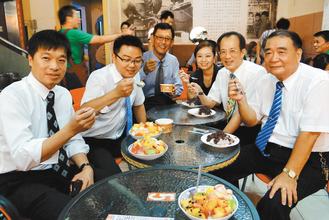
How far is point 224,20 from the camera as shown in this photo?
676cm

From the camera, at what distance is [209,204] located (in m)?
1.20

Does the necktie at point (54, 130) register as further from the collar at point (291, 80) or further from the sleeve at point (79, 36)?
the sleeve at point (79, 36)

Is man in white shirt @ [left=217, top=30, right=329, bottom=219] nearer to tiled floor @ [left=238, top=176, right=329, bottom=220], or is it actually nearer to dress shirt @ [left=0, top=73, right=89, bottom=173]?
tiled floor @ [left=238, top=176, right=329, bottom=220]

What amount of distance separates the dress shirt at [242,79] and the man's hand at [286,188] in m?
1.05

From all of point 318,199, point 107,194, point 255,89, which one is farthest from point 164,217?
point 318,199

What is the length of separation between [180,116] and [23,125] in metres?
1.61

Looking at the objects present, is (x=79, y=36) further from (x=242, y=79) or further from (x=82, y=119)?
(x=82, y=119)

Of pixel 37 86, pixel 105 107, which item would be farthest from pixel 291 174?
pixel 37 86

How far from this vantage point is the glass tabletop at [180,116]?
8.58ft

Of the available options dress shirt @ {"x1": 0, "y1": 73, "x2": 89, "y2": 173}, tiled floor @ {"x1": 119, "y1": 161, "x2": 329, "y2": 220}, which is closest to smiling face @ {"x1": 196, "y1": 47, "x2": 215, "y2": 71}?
tiled floor @ {"x1": 119, "y1": 161, "x2": 329, "y2": 220}

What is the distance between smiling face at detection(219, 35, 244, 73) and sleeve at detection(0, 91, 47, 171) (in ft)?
7.02

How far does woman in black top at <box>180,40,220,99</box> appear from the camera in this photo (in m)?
3.44

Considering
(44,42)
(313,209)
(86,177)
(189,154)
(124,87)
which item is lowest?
(313,209)

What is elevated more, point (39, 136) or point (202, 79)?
point (202, 79)
